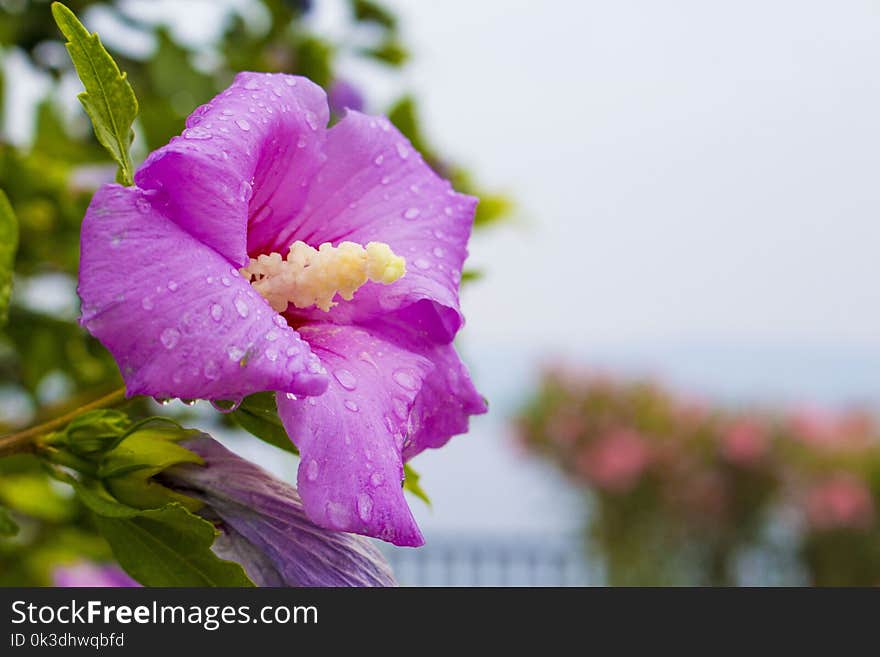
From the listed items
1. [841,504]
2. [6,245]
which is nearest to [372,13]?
[6,245]

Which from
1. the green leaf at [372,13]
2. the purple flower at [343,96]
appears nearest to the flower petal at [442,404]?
the purple flower at [343,96]

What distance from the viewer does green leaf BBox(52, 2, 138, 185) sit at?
19.6 inches

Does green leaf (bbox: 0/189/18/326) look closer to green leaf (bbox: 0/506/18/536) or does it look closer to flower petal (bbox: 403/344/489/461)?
green leaf (bbox: 0/506/18/536)

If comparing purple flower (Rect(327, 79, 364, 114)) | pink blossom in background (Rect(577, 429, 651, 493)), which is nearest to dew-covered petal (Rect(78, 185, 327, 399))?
purple flower (Rect(327, 79, 364, 114))

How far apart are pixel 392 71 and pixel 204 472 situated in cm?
126

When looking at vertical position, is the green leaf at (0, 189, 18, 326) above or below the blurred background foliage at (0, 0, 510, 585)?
below

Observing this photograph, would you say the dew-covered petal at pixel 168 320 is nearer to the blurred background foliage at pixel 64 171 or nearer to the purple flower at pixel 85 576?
the blurred background foliage at pixel 64 171

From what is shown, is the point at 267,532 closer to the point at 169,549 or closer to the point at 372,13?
the point at 169,549

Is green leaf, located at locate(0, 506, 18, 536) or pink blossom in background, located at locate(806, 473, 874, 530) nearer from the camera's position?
green leaf, located at locate(0, 506, 18, 536)

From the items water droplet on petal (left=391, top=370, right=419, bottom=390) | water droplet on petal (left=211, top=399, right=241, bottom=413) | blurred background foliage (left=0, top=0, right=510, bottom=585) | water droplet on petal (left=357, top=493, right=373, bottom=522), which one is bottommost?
water droplet on petal (left=357, top=493, right=373, bottom=522)

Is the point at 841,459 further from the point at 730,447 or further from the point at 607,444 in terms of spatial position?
the point at 607,444

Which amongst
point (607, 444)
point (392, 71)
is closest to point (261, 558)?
point (392, 71)

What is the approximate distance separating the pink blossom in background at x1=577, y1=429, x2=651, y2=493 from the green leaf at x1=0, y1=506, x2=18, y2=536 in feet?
15.5

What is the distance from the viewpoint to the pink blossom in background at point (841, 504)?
16.1ft
